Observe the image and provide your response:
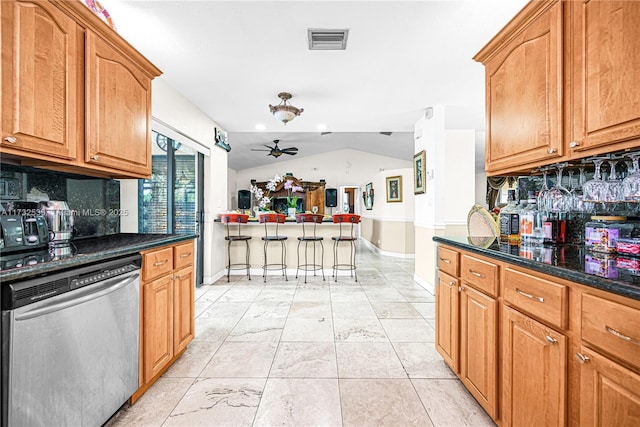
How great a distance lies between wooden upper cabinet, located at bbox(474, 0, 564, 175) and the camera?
147 cm

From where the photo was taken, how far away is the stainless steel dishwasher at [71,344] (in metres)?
1.05

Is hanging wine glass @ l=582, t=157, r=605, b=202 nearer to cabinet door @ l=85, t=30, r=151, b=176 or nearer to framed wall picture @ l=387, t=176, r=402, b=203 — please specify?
cabinet door @ l=85, t=30, r=151, b=176

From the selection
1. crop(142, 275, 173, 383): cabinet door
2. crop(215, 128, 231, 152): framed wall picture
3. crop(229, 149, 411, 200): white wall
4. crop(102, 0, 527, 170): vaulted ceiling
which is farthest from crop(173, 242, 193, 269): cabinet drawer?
crop(229, 149, 411, 200): white wall

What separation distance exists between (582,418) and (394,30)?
2.47 metres

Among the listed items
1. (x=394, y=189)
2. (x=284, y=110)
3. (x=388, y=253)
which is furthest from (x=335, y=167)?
(x=284, y=110)

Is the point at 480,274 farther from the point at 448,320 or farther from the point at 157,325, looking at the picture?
the point at 157,325

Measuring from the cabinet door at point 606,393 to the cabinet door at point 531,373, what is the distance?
0.08m

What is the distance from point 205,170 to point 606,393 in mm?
4632

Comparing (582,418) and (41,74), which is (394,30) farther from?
(582,418)

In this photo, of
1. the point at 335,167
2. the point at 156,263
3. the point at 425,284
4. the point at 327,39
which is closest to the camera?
the point at 156,263

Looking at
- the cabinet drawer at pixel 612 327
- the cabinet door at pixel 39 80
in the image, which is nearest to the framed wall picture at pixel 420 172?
the cabinet drawer at pixel 612 327

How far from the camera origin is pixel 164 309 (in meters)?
1.94

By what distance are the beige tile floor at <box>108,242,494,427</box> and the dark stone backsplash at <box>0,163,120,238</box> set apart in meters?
1.22

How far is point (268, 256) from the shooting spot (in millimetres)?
5098
